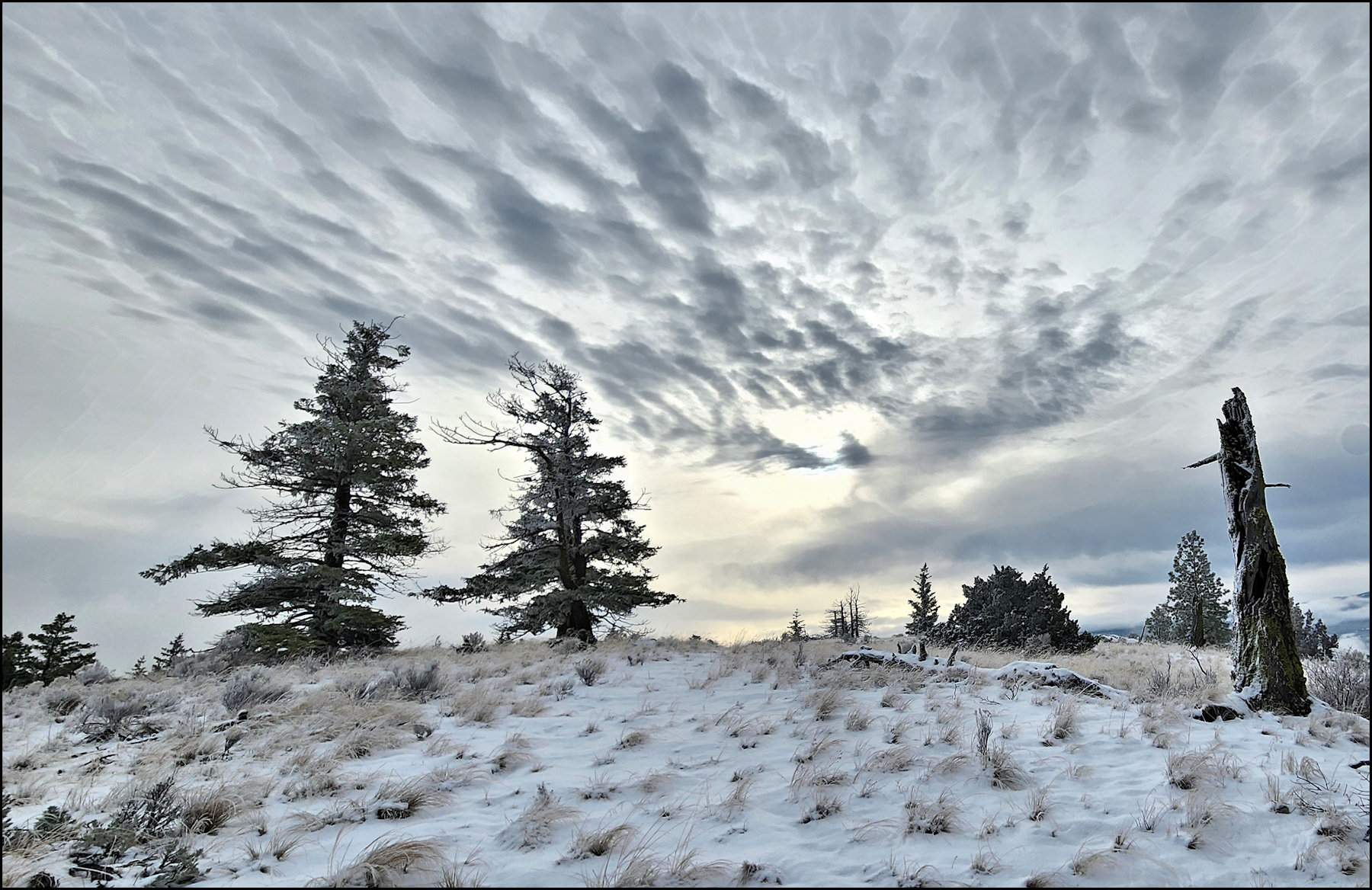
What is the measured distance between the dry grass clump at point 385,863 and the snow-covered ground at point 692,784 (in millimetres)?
15

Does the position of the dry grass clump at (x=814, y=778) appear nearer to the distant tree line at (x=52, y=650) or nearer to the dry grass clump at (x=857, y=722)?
the dry grass clump at (x=857, y=722)

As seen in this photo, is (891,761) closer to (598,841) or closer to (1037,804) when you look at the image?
(1037,804)

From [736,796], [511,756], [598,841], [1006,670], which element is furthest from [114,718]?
[1006,670]

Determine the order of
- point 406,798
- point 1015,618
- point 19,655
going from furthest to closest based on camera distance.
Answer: point 1015,618 < point 19,655 < point 406,798

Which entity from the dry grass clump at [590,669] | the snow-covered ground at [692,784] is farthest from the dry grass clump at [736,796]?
the dry grass clump at [590,669]

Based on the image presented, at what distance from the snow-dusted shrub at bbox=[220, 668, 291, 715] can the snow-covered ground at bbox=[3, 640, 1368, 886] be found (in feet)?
0.12

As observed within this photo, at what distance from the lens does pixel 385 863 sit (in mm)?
3988

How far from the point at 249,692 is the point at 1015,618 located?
81.6 ft

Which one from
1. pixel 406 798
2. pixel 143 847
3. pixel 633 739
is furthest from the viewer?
pixel 633 739

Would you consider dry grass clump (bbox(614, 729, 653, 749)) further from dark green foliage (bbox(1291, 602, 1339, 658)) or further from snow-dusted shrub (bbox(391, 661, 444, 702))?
dark green foliage (bbox(1291, 602, 1339, 658))

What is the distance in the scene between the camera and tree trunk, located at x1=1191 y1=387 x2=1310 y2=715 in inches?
356

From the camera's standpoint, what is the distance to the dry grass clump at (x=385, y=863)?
3.84 m

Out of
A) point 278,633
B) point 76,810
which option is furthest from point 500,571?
point 76,810

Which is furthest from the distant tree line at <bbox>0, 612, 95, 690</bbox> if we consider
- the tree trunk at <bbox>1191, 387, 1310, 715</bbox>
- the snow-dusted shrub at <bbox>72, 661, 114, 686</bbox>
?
the tree trunk at <bbox>1191, 387, 1310, 715</bbox>
